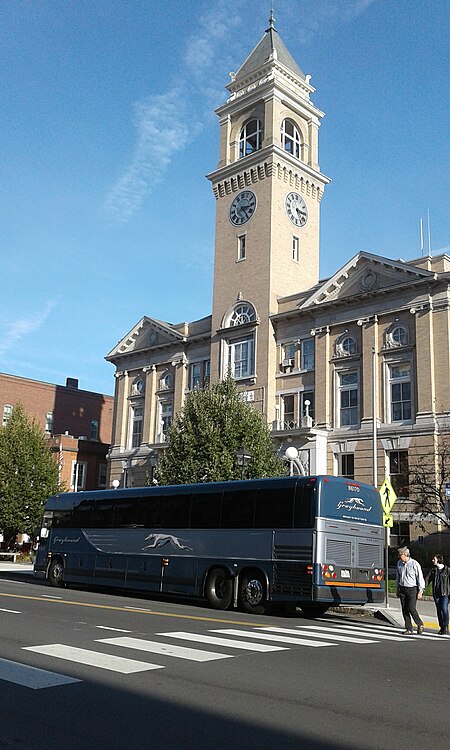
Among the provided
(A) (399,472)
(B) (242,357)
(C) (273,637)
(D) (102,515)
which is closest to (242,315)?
(B) (242,357)

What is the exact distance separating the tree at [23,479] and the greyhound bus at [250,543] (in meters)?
22.9

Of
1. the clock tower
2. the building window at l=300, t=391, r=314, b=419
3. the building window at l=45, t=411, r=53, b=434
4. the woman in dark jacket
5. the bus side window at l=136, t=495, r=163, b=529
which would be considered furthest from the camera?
the building window at l=45, t=411, r=53, b=434

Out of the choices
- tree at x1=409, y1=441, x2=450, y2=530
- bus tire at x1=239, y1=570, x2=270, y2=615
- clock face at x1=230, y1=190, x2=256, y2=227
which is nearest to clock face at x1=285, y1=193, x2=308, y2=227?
clock face at x1=230, y1=190, x2=256, y2=227

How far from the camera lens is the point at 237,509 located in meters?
20.4

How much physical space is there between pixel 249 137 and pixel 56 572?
34762mm

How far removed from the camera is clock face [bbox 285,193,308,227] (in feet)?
160

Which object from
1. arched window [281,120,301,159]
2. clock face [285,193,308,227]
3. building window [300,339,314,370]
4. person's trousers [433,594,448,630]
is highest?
arched window [281,120,301,159]

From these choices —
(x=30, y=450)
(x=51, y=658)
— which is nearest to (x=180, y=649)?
(x=51, y=658)

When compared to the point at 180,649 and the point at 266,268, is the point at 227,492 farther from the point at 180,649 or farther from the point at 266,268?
the point at 266,268

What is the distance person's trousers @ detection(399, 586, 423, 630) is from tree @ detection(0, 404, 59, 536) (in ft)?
110

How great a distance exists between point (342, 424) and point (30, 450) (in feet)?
65.9

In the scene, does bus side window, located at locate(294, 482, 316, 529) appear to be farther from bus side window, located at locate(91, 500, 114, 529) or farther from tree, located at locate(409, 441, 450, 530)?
tree, located at locate(409, 441, 450, 530)

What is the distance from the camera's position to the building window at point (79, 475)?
60.1 m

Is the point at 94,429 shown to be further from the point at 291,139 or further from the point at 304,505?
the point at 304,505
